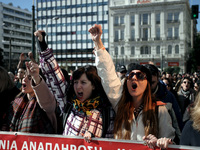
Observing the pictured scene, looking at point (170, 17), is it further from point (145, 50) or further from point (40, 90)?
point (40, 90)

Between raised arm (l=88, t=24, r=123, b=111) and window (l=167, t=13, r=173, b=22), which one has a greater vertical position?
window (l=167, t=13, r=173, b=22)

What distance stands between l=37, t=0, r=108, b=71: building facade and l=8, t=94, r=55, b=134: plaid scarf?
65.6 meters

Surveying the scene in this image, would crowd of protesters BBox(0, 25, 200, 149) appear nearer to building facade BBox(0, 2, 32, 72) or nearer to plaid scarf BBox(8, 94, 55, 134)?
plaid scarf BBox(8, 94, 55, 134)

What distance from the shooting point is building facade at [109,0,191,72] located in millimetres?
57312

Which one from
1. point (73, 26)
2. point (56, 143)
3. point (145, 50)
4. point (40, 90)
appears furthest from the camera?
point (73, 26)

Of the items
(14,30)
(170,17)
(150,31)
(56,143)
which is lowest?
(56,143)

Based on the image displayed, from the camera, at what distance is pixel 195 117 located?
1988 millimetres

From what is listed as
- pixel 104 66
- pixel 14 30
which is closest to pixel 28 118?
pixel 104 66

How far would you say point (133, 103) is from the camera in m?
2.49

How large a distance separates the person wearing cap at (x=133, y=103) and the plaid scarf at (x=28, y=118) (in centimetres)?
74

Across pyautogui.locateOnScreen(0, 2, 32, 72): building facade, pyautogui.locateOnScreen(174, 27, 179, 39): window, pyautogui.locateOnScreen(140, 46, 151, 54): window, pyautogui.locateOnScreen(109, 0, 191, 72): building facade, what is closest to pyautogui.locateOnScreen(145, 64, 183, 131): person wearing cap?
pyautogui.locateOnScreen(109, 0, 191, 72): building facade

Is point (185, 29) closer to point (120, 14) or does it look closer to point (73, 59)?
point (120, 14)

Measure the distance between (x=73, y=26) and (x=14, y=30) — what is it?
22.5 m

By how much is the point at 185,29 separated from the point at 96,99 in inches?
2395
